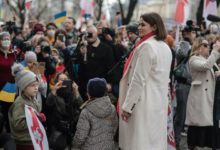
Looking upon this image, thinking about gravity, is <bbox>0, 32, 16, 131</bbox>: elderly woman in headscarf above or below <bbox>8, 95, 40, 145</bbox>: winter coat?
above

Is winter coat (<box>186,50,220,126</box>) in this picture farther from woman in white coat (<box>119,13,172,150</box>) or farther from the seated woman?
woman in white coat (<box>119,13,172,150</box>)

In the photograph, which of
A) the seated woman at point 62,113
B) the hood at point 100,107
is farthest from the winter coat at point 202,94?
the hood at point 100,107

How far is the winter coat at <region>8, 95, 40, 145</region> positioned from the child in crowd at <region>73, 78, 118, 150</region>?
23.3 inches

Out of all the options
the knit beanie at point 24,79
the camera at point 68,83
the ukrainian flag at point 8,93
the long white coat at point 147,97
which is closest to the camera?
the long white coat at point 147,97

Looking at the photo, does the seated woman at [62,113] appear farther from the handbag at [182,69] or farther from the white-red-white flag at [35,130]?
the handbag at [182,69]

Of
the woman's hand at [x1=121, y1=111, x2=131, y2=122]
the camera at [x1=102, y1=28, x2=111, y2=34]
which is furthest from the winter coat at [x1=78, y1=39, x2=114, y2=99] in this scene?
the woman's hand at [x1=121, y1=111, x2=131, y2=122]

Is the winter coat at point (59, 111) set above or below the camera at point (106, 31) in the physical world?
below

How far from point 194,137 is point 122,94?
9.84 feet

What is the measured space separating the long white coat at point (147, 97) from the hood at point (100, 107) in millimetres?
200

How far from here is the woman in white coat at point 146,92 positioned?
6.39m

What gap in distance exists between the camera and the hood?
6.72 m

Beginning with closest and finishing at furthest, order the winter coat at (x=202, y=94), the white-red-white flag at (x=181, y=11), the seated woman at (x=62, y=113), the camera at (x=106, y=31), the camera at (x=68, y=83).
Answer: the seated woman at (x=62, y=113)
the camera at (x=68, y=83)
the winter coat at (x=202, y=94)
the camera at (x=106, y=31)
the white-red-white flag at (x=181, y=11)

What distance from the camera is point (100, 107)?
675cm

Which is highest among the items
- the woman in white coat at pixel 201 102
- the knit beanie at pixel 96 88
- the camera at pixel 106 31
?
the camera at pixel 106 31
